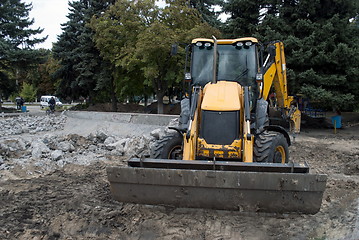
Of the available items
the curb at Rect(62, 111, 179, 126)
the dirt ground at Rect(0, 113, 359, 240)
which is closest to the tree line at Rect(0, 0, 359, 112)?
the curb at Rect(62, 111, 179, 126)

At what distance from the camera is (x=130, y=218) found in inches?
Answer: 201

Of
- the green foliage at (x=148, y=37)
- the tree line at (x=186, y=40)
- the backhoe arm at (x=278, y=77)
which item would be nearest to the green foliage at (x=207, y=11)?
the tree line at (x=186, y=40)

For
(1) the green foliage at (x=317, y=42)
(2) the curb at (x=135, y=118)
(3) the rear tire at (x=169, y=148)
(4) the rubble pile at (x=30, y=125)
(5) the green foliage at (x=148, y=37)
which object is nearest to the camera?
(3) the rear tire at (x=169, y=148)

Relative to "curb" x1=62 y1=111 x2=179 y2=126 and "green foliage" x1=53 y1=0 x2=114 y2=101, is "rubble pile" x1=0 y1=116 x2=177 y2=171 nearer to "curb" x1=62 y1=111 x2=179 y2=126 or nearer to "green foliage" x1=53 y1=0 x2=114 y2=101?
"curb" x1=62 y1=111 x2=179 y2=126

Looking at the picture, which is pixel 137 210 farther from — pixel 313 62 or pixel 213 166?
Result: pixel 313 62

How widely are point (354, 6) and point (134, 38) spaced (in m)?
12.5

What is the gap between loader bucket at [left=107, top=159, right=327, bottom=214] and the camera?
4426 mm

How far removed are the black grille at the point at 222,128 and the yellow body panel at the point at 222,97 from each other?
10cm

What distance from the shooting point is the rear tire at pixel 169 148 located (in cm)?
608

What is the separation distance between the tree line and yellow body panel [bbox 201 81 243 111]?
36.9 feet

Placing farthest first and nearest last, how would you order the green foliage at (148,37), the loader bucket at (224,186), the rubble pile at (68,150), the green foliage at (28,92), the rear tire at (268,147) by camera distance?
the green foliage at (28,92)
the green foliage at (148,37)
the rubble pile at (68,150)
the rear tire at (268,147)
the loader bucket at (224,186)

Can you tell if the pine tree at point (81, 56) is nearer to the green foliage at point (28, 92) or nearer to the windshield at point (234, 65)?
the windshield at point (234, 65)

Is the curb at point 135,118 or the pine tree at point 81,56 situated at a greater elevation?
the pine tree at point 81,56

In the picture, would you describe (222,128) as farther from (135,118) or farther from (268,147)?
(135,118)
